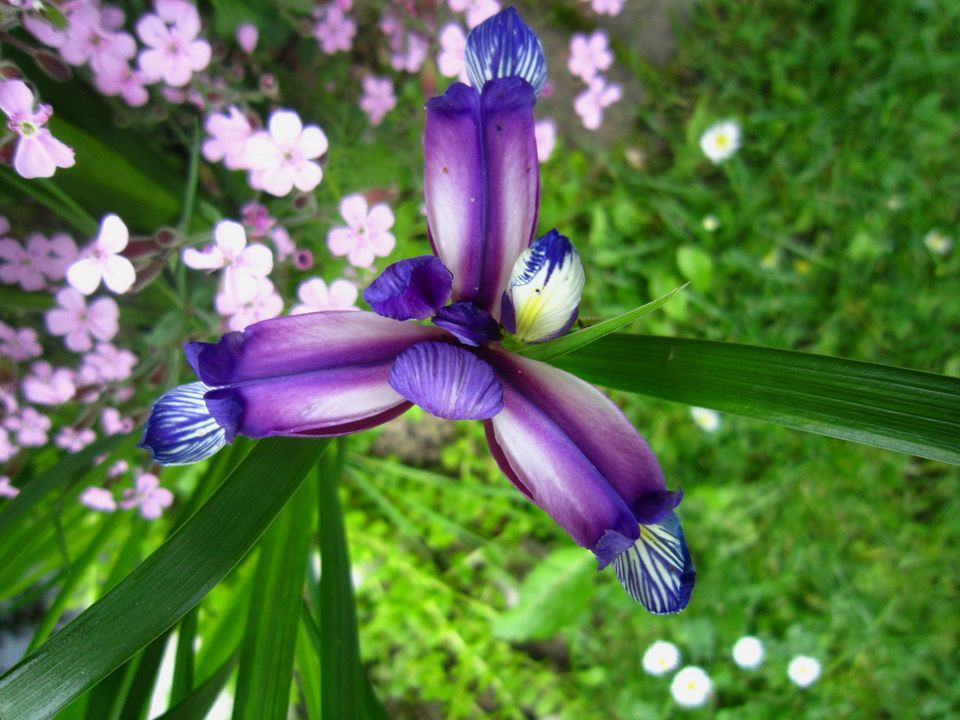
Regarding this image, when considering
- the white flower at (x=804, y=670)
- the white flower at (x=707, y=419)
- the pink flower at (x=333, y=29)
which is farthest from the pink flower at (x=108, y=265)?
the white flower at (x=804, y=670)

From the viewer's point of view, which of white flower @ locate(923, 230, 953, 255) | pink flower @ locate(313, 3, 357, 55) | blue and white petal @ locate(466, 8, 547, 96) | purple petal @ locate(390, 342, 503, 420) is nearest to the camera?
purple petal @ locate(390, 342, 503, 420)

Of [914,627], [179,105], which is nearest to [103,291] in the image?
[179,105]

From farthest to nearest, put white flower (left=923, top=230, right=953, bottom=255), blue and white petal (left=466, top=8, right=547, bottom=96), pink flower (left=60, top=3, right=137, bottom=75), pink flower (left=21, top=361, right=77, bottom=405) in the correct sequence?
white flower (left=923, top=230, right=953, bottom=255), pink flower (left=21, top=361, right=77, bottom=405), pink flower (left=60, top=3, right=137, bottom=75), blue and white petal (left=466, top=8, right=547, bottom=96)

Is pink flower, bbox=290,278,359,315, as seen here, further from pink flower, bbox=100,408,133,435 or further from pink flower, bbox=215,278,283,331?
pink flower, bbox=100,408,133,435

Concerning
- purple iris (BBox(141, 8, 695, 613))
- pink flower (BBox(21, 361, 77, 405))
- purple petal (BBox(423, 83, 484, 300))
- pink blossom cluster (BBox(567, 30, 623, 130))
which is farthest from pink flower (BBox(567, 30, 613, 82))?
pink flower (BBox(21, 361, 77, 405))

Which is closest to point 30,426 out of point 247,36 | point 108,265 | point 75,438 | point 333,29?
point 75,438

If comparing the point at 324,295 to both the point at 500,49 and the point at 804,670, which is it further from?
the point at 804,670
